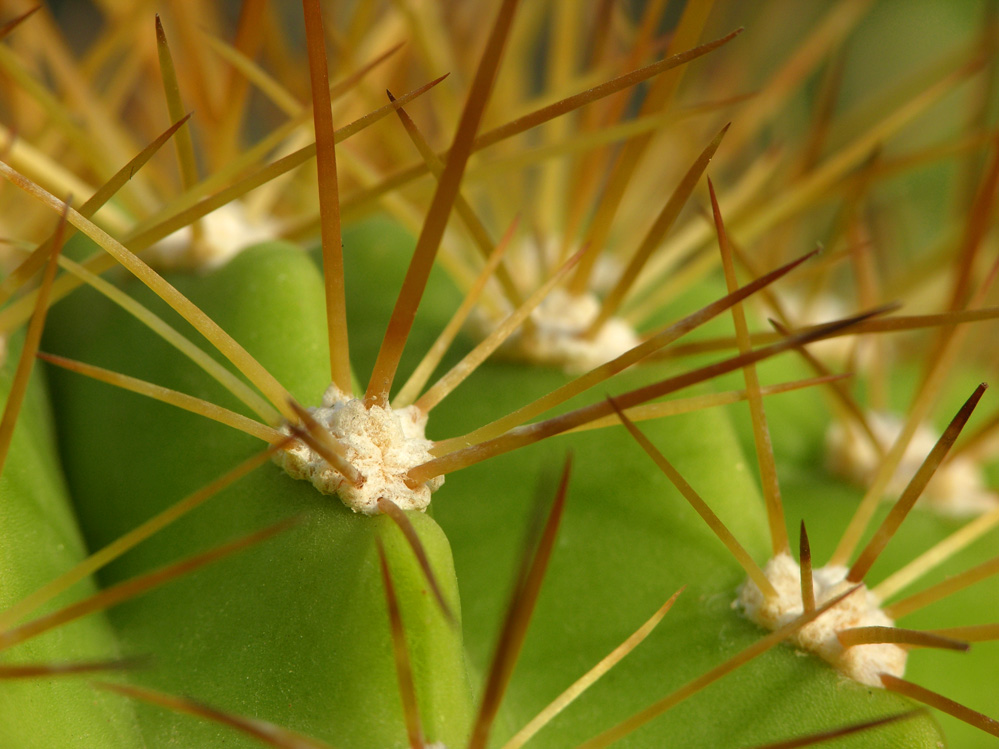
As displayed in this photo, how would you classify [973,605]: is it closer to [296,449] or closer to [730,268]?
[730,268]

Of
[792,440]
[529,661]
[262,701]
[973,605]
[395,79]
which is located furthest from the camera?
[395,79]

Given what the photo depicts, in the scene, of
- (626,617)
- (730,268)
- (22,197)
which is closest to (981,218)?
(730,268)

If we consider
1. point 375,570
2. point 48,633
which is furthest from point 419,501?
point 48,633

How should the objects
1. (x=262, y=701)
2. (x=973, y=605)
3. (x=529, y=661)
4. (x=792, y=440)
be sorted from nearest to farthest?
(x=262, y=701)
(x=529, y=661)
(x=973, y=605)
(x=792, y=440)

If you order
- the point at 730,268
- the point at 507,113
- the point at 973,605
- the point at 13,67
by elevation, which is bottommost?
the point at 973,605

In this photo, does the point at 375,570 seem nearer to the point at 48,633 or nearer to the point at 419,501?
the point at 419,501

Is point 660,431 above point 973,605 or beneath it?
above

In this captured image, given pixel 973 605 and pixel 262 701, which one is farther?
pixel 973 605
